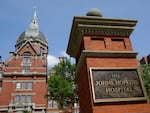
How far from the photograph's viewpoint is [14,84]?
33062 millimetres

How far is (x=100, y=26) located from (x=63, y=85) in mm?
16523

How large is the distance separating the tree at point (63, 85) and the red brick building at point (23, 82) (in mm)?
9887

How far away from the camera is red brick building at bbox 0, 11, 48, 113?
31156 millimetres

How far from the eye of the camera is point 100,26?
19.7ft

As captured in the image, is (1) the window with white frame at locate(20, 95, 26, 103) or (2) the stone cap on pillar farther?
(1) the window with white frame at locate(20, 95, 26, 103)

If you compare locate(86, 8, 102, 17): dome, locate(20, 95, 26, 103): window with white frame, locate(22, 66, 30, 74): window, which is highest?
locate(22, 66, 30, 74): window

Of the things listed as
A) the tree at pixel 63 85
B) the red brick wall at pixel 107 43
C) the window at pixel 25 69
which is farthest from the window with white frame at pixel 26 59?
the red brick wall at pixel 107 43

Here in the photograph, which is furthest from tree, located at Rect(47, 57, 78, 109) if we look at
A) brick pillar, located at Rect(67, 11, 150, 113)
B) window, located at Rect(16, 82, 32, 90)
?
brick pillar, located at Rect(67, 11, 150, 113)

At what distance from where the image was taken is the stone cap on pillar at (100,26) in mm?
5953

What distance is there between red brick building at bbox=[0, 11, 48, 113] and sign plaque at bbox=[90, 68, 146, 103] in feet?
91.1

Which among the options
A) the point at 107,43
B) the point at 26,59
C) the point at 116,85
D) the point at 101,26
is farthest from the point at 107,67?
the point at 26,59

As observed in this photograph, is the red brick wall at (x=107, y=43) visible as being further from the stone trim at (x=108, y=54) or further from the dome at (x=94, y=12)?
the dome at (x=94, y=12)

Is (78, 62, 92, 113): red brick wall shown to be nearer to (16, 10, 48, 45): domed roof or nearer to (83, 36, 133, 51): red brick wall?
(83, 36, 133, 51): red brick wall

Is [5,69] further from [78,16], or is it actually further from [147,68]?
[78,16]
